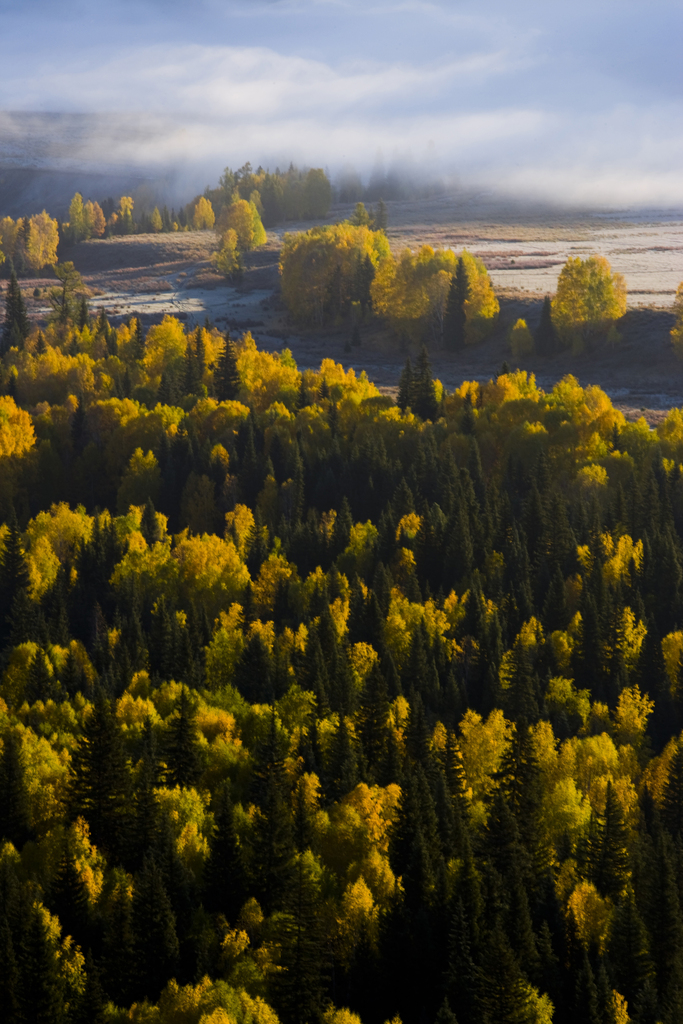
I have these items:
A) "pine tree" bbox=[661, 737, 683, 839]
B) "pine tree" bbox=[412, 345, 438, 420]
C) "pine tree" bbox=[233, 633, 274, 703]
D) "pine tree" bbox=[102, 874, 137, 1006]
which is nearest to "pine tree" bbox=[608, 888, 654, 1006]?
"pine tree" bbox=[661, 737, 683, 839]

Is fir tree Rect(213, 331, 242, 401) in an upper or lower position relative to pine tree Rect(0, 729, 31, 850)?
upper

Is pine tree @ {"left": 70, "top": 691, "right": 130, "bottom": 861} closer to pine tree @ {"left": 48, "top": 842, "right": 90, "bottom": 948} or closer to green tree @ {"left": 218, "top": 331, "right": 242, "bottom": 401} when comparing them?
pine tree @ {"left": 48, "top": 842, "right": 90, "bottom": 948}

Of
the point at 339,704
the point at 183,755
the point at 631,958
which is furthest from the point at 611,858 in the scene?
the point at 183,755

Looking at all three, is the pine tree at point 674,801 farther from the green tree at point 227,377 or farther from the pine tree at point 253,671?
the green tree at point 227,377

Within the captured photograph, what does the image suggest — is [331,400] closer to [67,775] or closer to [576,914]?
[67,775]

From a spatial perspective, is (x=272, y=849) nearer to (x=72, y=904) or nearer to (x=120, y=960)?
(x=120, y=960)

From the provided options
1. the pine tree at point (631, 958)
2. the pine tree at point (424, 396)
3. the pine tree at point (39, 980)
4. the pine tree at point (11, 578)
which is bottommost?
the pine tree at point (631, 958)

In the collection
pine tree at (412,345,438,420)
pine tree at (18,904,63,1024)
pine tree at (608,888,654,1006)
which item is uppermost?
pine tree at (412,345,438,420)

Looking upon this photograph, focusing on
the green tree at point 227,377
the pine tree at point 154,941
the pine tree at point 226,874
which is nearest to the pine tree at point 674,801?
the pine tree at point 226,874
